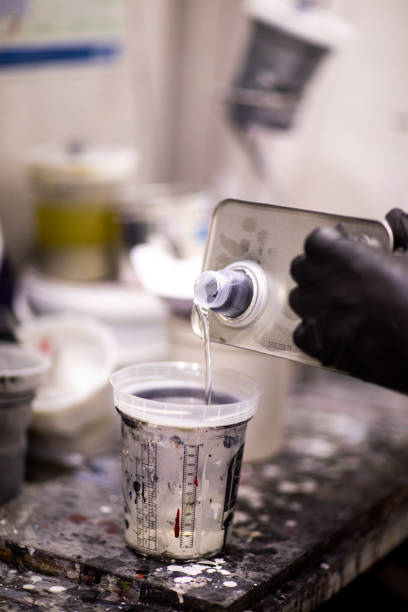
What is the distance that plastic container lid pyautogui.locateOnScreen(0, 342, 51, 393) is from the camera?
1341mm

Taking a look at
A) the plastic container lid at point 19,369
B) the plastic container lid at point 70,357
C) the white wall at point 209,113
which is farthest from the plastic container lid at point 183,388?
the white wall at point 209,113

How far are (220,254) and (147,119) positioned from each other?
4.93ft

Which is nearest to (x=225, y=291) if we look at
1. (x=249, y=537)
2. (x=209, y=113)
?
(x=249, y=537)

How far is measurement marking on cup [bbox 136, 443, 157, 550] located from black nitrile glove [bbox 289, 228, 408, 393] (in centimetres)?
30

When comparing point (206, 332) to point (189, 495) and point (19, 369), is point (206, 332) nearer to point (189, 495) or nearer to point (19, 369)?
point (189, 495)

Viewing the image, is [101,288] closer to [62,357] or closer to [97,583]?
[62,357]

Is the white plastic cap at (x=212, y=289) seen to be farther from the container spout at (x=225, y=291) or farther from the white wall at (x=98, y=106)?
the white wall at (x=98, y=106)

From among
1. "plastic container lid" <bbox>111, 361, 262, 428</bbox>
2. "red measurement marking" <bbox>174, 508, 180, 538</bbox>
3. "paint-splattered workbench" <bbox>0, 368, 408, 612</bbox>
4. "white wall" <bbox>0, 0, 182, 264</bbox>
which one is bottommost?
"paint-splattered workbench" <bbox>0, 368, 408, 612</bbox>

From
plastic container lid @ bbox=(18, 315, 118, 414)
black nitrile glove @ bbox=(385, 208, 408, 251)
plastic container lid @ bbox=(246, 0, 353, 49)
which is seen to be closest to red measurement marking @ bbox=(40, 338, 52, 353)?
plastic container lid @ bbox=(18, 315, 118, 414)

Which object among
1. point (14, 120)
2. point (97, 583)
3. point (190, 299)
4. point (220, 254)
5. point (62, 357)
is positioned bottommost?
point (97, 583)

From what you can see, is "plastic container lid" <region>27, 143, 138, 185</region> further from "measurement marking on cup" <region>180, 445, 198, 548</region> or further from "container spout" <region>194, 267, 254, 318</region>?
"measurement marking on cup" <region>180, 445, 198, 548</region>

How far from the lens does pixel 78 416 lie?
5.36 feet

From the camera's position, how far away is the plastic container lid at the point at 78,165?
1896mm

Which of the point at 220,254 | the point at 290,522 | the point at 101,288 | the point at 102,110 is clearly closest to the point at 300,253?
the point at 220,254
